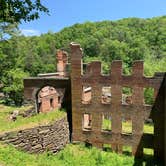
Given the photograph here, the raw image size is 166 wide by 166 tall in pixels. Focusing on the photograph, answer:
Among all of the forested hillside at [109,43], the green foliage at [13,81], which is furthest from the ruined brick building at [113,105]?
the forested hillside at [109,43]

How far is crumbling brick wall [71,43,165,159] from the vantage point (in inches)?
982

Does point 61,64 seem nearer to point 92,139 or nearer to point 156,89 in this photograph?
point 92,139

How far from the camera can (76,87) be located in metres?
27.2

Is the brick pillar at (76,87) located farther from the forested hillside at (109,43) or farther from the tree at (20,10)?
the forested hillside at (109,43)

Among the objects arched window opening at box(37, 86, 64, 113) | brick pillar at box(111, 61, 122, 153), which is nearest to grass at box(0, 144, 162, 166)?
brick pillar at box(111, 61, 122, 153)

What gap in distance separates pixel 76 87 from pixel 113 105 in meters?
3.26

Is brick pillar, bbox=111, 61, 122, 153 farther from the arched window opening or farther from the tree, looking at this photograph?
the tree

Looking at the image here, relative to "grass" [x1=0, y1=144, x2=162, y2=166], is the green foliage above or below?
above

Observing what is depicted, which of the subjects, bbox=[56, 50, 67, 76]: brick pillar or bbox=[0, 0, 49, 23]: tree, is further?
bbox=[56, 50, 67, 76]: brick pillar

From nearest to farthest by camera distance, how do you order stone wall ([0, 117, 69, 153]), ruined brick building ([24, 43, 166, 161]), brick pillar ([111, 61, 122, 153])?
1. stone wall ([0, 117, 69, 153])
2. ruined brick building ([24, 43, 166, 161])
3. brick pillar ([111, 61, 122, 153])

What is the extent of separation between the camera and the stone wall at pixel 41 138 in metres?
20.3

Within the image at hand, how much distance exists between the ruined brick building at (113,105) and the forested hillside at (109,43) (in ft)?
132

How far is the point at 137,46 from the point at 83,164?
70117 mm

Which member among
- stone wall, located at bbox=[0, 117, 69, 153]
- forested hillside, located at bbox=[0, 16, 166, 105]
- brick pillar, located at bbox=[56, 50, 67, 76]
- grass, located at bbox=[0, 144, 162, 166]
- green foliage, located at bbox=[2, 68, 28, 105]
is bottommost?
grass, located at bbox=[0, 144, 162, 166]
